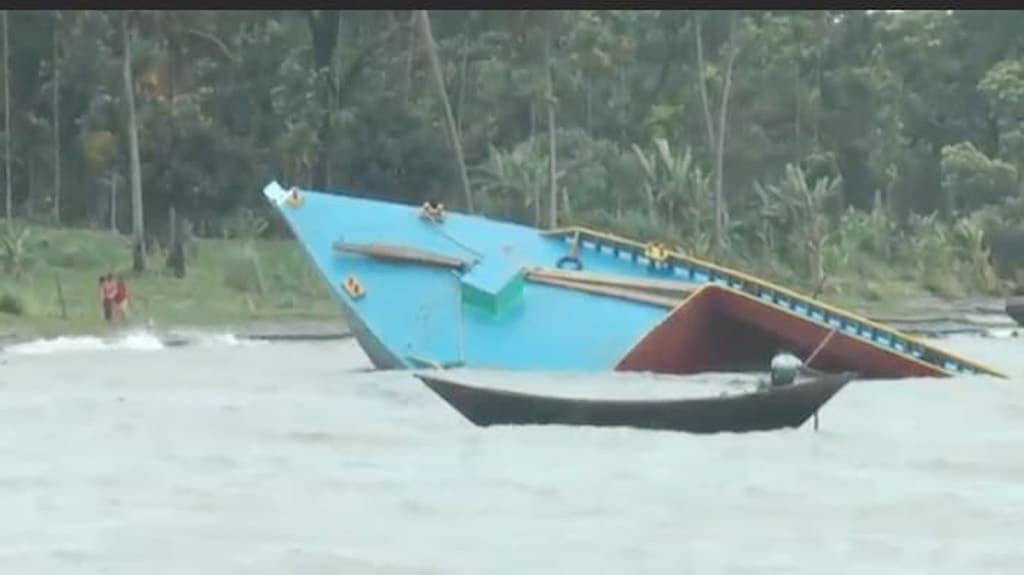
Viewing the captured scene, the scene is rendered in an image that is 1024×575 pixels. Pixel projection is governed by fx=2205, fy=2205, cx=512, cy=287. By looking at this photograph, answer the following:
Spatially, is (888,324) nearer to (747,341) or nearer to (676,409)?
(747,341)

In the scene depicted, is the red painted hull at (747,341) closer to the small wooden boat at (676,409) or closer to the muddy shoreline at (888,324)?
the small wooden boat at (676,409)

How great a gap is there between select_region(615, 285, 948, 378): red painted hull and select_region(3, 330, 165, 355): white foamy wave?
27.9ft

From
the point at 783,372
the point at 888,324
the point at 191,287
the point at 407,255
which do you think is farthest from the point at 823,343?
the point at 191,287

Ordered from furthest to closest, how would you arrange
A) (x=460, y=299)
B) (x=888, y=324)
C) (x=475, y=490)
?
(x=888, y=324) → (x=460, y=299) → (x=475, y=490)

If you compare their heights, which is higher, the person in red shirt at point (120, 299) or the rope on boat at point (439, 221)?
the rope on boat at point (439, 221)

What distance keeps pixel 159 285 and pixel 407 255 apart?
13047mm

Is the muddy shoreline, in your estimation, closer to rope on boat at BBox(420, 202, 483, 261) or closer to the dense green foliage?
the dense green foliage

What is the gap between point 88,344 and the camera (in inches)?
1208

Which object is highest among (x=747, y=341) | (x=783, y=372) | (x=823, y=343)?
(x=783, y=372)

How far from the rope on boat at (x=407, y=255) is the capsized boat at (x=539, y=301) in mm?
17

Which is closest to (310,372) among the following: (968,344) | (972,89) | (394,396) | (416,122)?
(394,396)

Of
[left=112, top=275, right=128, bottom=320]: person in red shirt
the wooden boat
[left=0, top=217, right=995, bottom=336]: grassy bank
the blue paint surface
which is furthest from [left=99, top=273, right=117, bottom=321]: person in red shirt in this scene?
the wooden boat

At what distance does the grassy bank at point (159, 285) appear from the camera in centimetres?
3422

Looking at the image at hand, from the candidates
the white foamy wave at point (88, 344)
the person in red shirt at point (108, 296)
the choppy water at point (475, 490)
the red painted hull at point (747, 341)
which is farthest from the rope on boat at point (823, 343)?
the person in red shirt at point (108, 296)
